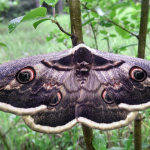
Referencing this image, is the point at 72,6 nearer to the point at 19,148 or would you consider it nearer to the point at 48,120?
the point at 48,120

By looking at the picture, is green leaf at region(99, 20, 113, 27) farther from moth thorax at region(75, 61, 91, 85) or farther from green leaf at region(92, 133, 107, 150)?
green leaf at region(92, 133, 107, 150)

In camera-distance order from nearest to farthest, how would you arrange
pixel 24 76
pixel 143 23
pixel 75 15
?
pixel 75 15, pixel 24 76, pixel 143 23

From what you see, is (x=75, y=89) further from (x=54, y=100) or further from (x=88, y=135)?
(x=88, y=135)

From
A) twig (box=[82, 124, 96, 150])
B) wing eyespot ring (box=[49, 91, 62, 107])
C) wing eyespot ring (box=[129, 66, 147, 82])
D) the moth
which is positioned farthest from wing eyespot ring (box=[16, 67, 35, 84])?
wing eyespot ring (box=[129, 66, 147, 82])

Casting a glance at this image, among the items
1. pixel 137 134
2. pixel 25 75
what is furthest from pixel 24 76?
pixel 137 134

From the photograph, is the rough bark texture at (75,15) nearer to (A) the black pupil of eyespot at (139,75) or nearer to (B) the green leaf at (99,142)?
(A) the black pupil of eyespot at (139,75)

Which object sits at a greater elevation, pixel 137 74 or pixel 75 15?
pixel 75 15

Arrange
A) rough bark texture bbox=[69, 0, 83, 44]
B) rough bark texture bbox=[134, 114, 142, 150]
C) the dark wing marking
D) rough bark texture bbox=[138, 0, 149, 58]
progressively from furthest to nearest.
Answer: rough bark texture bbox=[134, 114, 142, 150] → rough bark texture bbox=[138, 0, 149, 58] → the dark wing marking → rough bark texture bbox=[69, 0, 83, 44]

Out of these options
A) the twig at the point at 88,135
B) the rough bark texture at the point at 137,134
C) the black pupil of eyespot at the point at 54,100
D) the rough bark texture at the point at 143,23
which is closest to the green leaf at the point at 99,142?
the twig at the point at 88,135
